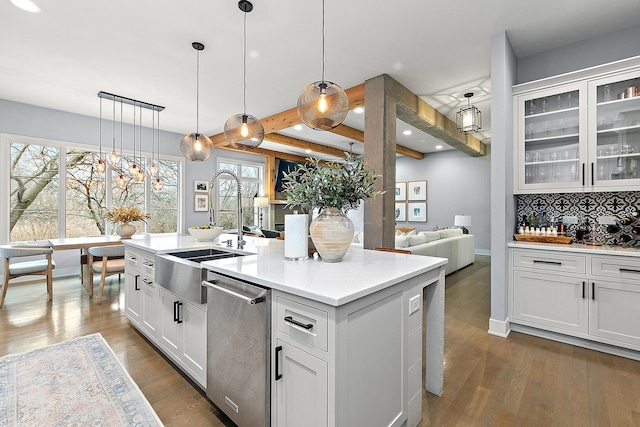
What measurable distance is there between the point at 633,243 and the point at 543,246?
0.84 m

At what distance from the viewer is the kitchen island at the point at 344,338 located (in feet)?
3.60

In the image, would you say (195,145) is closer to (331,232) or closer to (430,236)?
(331,232)

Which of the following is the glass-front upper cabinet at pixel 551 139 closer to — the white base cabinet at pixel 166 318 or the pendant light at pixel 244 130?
the pendant light at pixel 244 130

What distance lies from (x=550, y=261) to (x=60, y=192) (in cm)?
715

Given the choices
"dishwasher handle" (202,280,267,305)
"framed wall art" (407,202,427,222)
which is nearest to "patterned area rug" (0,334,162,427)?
"dishwasher handle" (202,280,267,305)

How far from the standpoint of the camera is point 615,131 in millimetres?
2639

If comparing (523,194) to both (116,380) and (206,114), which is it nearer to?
(116,380)

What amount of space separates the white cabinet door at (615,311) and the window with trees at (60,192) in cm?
691

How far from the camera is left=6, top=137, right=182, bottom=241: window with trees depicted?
4.78m

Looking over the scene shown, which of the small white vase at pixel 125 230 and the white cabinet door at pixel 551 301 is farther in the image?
the small white vase at pixel 125 230

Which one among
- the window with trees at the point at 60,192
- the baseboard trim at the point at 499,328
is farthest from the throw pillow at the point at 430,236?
the window with trees at the point at 60,192

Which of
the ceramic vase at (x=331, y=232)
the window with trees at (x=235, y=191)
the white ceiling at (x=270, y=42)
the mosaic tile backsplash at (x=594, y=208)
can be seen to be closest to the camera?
the ceramic vase at (x=331, y=232)

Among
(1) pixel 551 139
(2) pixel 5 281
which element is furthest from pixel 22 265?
(1) pixel 551 139

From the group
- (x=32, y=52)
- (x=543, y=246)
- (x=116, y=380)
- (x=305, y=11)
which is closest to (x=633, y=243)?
(x=543, y=246)
